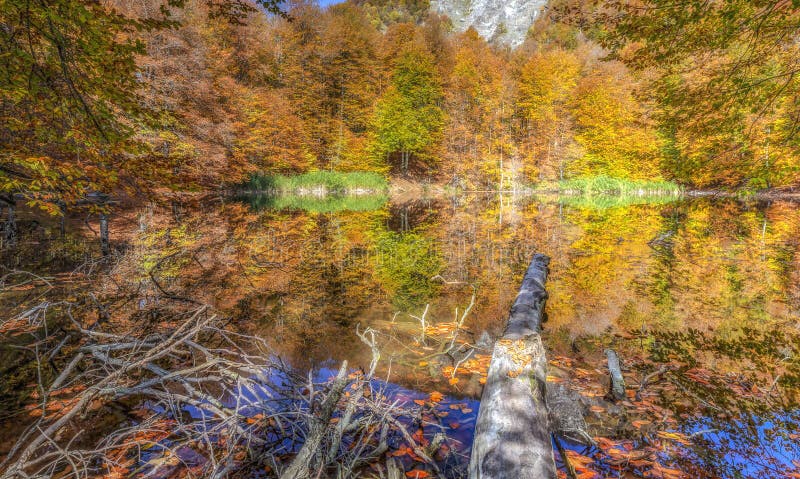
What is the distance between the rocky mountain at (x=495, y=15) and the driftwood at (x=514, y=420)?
8445 cm

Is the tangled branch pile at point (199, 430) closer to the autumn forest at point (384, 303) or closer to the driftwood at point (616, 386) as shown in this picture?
the autumn forest at point (384, 303)

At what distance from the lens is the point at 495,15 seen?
3137 inches

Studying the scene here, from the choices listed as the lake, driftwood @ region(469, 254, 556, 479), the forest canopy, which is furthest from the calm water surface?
the forest canopy

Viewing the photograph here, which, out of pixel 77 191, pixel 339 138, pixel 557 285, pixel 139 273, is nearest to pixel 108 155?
pixel 77 191

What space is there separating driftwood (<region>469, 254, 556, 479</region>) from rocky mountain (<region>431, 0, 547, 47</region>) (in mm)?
84446

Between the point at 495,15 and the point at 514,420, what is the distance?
315 feet

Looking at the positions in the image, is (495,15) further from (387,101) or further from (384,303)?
(384,303)

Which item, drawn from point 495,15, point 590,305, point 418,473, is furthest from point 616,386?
point 495,15

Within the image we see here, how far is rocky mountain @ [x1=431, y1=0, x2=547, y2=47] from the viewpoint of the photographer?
7519cm

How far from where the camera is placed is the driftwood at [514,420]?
174 cm

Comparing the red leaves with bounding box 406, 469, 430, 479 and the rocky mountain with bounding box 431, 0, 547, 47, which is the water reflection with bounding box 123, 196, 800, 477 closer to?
the red leaves with bounding box 406, 469, 430, 479

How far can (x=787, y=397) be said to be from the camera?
3.22m

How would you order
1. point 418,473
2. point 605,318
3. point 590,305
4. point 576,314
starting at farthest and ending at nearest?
point 590,305
point 576,314
point 605,318
point 418,473

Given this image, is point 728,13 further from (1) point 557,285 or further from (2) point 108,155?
(2) point 108,155
